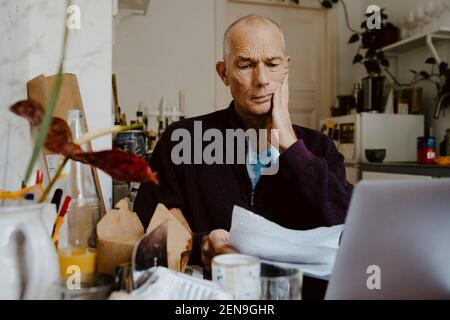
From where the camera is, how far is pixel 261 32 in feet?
4.10

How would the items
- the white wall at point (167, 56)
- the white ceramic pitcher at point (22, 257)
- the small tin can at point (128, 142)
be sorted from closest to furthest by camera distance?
the white ceramic pitcher at point (22, 257) < the small tin can at point (128, 142) < the white wall at point (167, 56)

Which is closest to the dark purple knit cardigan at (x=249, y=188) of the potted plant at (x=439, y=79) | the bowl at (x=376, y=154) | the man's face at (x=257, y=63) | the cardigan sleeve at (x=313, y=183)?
the cardigan sleeve at (x=313, y=183)

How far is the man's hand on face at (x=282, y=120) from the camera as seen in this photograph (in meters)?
1.08

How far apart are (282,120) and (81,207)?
62cm

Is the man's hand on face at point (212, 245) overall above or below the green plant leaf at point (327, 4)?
below

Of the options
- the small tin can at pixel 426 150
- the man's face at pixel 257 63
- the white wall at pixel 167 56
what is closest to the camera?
the man's face at pixel 257 63

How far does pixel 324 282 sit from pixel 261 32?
2.73 feet

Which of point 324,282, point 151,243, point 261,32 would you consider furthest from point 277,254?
point 261,32

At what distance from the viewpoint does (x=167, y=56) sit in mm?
3543

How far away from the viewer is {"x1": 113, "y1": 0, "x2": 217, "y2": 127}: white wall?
3.44 metres

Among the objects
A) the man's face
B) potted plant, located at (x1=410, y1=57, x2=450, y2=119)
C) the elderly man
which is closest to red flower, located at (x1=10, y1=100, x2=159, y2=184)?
the elderly man

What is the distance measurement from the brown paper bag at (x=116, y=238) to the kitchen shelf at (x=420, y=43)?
283 cm

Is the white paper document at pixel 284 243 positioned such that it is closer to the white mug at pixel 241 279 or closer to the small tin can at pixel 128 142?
the white mug at pixel 241 279
